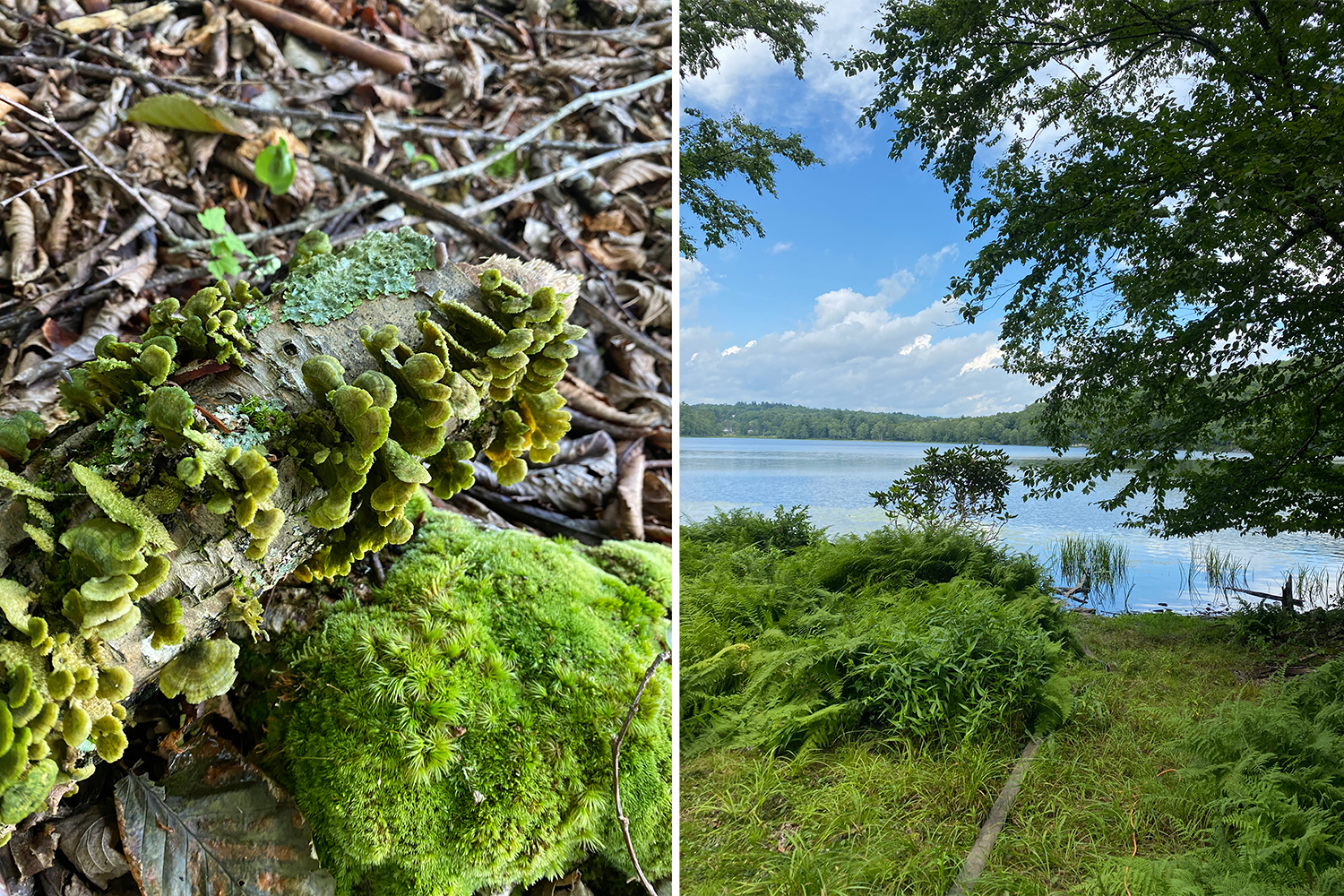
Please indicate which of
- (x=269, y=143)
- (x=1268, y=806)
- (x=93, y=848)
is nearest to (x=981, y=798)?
(x=1268, y=806)

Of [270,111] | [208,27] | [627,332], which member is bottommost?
[627,332]

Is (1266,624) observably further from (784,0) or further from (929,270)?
(784,0)

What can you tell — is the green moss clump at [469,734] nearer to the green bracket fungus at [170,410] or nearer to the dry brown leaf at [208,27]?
the green bracket fungus at [170,410]

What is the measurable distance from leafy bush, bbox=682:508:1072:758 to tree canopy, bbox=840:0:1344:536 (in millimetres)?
360

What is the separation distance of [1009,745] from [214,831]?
1.54 meters

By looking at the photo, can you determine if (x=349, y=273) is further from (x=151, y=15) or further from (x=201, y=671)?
(x=151, y=15)

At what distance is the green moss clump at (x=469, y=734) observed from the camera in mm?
826

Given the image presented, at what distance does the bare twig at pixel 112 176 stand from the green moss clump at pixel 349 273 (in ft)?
2.80

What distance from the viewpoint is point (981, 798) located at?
1.52 m

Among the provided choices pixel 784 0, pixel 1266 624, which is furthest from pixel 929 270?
pixel 1266 624

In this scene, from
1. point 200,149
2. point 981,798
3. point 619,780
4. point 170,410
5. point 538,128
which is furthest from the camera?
point 538,128

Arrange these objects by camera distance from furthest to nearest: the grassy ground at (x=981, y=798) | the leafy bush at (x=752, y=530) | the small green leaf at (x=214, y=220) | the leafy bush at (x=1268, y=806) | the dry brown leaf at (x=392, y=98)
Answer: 1. the leafy bush at (x=752, y=530)
2. the dry brown leaf at (x=392, y=98)
3. the small green leaf at (x=214, y=220)
4. the grassy ground at (x=981, y=798)
5. the leafy bush at (x=1268, y=806)

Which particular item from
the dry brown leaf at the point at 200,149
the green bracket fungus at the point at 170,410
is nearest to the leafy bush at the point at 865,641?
the green bracket fungus at the point at 170,410

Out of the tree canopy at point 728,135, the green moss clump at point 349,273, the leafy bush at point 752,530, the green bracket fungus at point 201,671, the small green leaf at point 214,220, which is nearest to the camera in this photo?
the green bracket fungus at point 201,671
